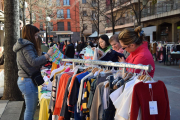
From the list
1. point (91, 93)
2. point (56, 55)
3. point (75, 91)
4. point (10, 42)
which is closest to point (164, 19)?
point (10, 42)

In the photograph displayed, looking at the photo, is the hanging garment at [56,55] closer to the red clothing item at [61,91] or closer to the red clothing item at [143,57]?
the red clothing item at [61,91]

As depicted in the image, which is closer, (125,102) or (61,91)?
(125,102)

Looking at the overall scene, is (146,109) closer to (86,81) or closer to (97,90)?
(97,90)

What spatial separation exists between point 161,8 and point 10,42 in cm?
2144

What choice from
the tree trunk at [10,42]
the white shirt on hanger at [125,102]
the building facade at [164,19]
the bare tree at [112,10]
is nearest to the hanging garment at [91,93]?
the white shirt on hanger at [125,102]

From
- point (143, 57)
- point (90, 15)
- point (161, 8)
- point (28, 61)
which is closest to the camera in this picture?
point (143, 57)

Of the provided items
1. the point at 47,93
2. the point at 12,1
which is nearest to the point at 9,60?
the point at 12,1

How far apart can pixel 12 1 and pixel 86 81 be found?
159 inches

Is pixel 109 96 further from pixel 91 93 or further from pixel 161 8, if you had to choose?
pixel 161 8

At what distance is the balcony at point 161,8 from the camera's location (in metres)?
21.6

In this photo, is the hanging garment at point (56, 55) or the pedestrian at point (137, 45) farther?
the hanging garment at point (56, 55)

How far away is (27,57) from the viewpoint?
10.9 ft

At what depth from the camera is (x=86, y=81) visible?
2.85 metres

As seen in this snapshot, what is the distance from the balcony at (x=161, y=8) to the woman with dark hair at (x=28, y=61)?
67.8 ft
